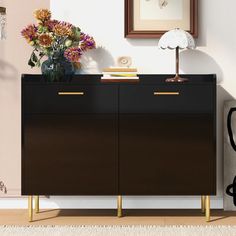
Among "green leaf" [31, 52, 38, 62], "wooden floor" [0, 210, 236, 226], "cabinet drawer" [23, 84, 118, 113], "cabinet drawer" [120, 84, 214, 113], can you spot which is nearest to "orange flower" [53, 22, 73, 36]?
"green leaf" [31, 52, 38, 62]

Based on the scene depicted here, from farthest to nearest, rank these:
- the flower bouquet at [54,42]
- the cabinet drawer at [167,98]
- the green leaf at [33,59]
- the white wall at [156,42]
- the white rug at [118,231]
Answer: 1. the white wall at [156,42]
2. the green leaf at [33,59]
3. the flower bouquet at [54,42]
4. the cabinet drawer at [167,98]
5. the white rug at [118,231]

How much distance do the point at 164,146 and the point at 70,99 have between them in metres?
0.68

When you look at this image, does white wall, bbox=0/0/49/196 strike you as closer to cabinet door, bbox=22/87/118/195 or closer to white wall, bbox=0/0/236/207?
white wall, bbox=0/0/236/207

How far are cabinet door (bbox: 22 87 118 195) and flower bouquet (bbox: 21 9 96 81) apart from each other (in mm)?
247

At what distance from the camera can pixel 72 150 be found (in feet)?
12.8

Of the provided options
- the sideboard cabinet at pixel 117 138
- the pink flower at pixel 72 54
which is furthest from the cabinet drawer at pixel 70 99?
the pink flower at pixel 72 54

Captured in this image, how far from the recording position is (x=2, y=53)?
4.32 metres

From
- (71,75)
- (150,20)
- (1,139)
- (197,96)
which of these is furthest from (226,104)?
(1,139)

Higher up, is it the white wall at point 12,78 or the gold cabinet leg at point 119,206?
the white wall at point 12,78

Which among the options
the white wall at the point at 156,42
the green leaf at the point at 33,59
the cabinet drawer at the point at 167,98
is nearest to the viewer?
the cabinet drawer at the point at 167,98

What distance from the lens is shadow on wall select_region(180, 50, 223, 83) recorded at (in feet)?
14.1

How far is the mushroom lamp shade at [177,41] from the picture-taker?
4.01m

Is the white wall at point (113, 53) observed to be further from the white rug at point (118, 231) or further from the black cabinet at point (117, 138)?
the white rug at point (118, 231)

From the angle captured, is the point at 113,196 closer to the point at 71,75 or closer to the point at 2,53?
the point at 71,75
